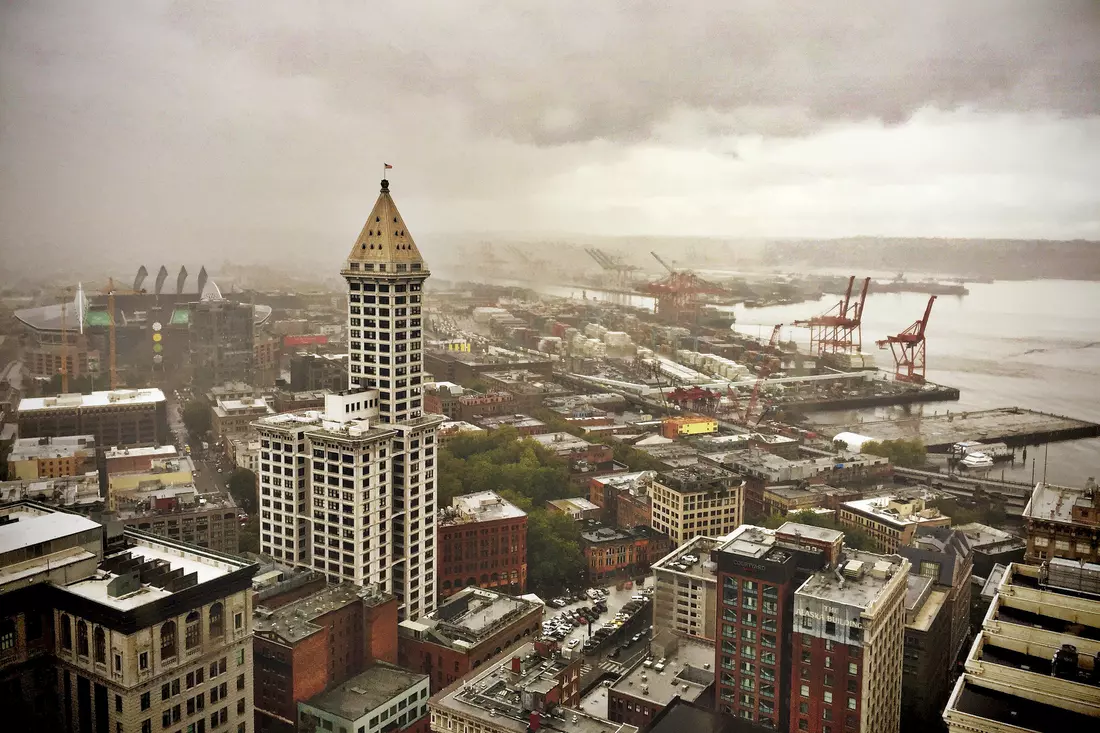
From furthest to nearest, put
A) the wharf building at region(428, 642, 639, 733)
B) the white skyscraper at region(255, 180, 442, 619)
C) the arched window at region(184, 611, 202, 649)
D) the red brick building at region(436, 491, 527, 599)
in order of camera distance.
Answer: the red brick building at region(436, 491, 527, 599)
the white skyscraper at region(255, 180, 442, 619)
the wharf building at region(428, 642, 639, 733)
the arched window at region(184, 611, 202, 649)

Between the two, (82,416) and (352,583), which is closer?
(352,583)

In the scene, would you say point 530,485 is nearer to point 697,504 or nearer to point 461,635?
point 697,504

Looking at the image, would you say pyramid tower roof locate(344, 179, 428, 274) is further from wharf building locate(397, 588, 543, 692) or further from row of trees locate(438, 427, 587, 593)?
row of trees locate(438, 427, 587, 593)

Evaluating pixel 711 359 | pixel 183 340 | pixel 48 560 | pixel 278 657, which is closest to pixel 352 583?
pixel 278 657

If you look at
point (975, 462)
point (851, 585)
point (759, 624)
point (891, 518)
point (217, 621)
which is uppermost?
point (217, 621)

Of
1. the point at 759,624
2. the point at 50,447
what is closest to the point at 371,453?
the point at 759,624

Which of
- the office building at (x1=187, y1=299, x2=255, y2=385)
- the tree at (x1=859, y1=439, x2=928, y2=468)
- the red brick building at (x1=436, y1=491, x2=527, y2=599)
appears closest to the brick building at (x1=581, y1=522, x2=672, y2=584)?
the red brick building at (x1=436, y1=491, x2=527, y2=599)

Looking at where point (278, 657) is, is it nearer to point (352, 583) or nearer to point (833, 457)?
point (352, 583)
